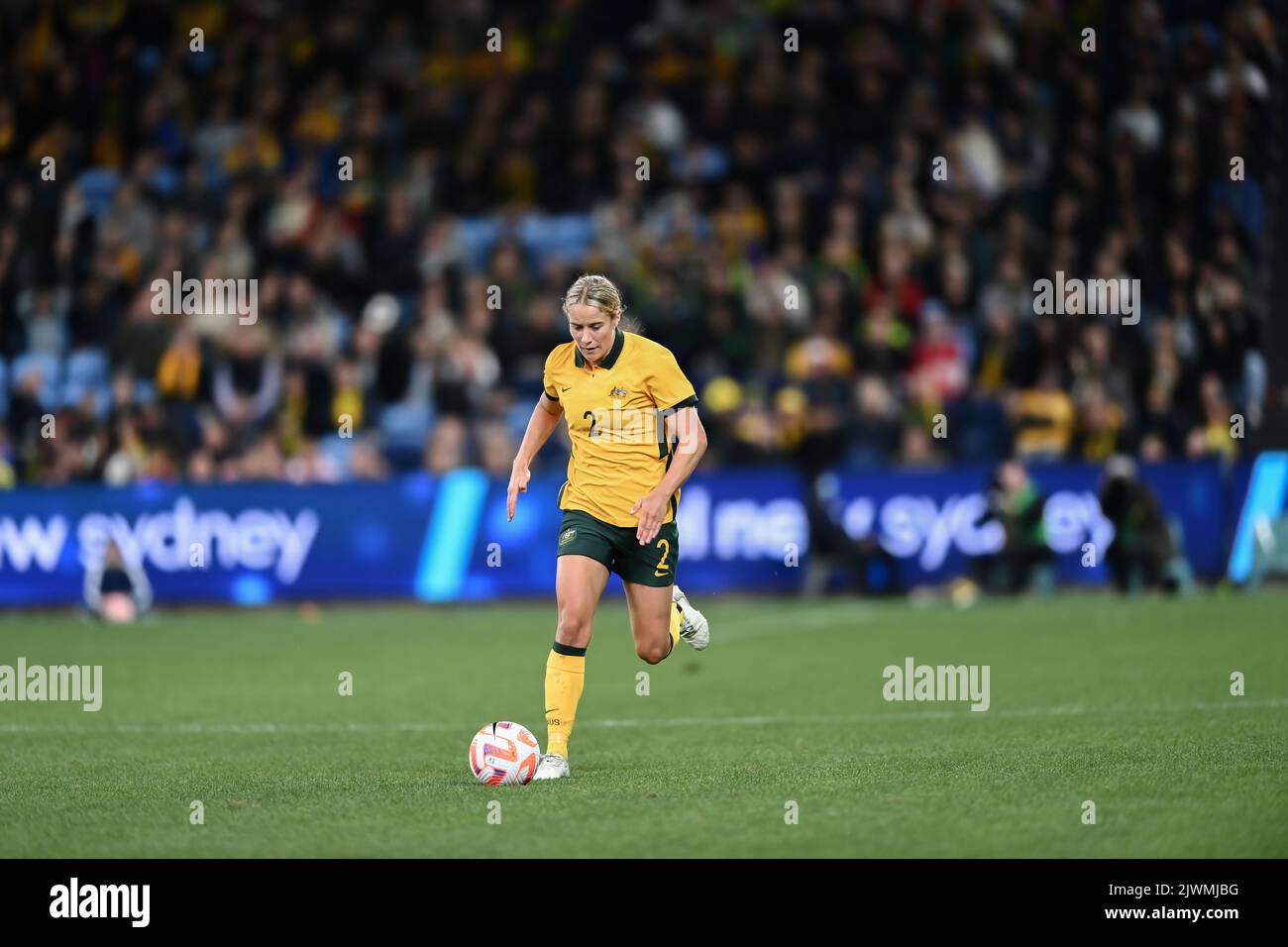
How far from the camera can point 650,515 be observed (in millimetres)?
8555

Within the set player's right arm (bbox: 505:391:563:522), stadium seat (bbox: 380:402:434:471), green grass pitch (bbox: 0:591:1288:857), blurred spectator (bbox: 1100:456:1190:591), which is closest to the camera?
green grass pitch (bbox: 0:591:1288:857)

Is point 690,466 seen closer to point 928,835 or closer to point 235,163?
point 928,835

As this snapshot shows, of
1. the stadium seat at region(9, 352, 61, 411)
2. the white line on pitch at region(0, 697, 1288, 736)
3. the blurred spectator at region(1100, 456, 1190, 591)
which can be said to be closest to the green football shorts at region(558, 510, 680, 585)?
the white line on pitch at region(0, 697, 1288, 736)

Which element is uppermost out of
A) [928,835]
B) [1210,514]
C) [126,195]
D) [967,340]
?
[126,195]

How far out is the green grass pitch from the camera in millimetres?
7146

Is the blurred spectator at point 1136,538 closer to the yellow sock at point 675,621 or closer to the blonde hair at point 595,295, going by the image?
the yellow sock at point 675,621

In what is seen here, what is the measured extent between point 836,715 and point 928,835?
160 inches

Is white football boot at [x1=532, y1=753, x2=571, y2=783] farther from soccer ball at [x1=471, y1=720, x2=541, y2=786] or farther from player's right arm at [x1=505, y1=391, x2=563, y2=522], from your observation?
player's right arm at [x1=505, y1=391, x2=563, y2=522]

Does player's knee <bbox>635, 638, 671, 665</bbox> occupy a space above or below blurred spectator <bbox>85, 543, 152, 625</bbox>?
below

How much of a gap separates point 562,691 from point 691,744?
4.49 feet

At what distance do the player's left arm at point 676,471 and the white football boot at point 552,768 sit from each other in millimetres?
1008

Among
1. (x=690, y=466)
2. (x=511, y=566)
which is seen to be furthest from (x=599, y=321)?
(x=511, y=566)

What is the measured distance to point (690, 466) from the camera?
8.66m

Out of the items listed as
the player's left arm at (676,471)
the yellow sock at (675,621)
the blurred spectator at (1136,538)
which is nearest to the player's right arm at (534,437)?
the player's left arm at (676,471)
